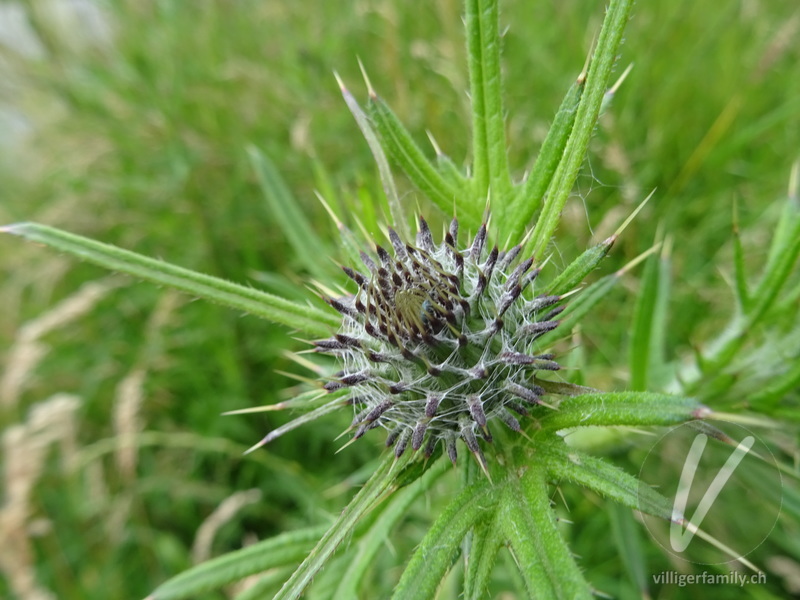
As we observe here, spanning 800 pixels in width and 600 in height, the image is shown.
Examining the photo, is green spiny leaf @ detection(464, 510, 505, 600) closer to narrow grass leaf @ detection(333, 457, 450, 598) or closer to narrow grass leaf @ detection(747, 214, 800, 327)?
narrow grass leaf @ detection(333, 457, 450, 598)

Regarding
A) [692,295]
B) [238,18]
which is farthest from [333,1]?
[692,295]

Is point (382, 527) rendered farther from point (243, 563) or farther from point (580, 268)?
point (580, 268)

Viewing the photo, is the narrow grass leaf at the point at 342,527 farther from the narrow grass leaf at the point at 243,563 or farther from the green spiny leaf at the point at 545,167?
the green spiny leaf at the point at 545,167

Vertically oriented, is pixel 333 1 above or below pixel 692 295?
above

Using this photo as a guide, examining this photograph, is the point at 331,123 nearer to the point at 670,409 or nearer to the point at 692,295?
the point at 692,295

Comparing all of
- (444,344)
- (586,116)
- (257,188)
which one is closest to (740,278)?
(586,116)

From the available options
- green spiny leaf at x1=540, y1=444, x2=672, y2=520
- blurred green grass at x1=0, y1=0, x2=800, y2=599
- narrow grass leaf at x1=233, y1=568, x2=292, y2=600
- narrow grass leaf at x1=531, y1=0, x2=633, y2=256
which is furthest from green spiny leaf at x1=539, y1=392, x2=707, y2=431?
blurred green grass at x1=0, y1=0, x2=800, y2=599
